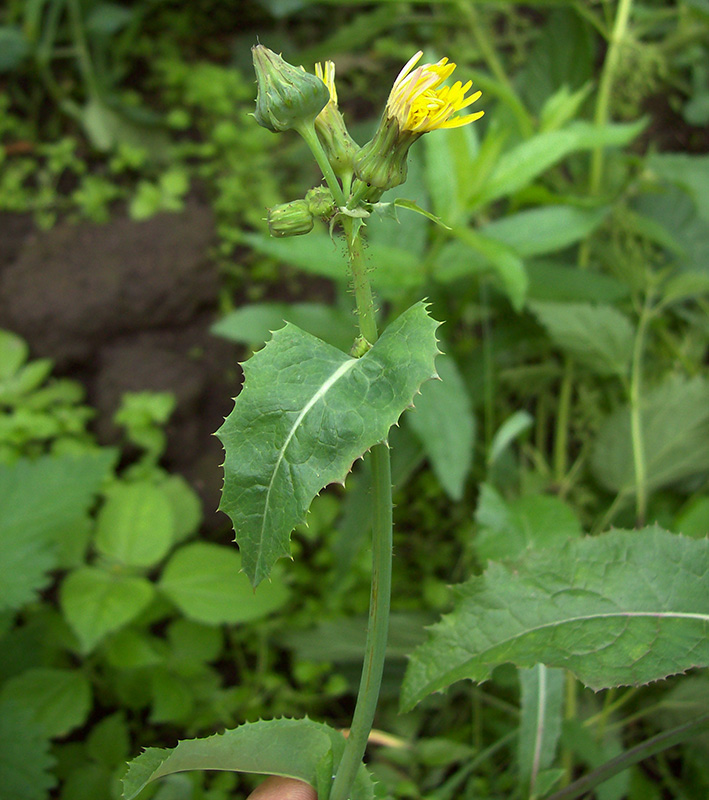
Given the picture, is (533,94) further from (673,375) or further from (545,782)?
(545,782)

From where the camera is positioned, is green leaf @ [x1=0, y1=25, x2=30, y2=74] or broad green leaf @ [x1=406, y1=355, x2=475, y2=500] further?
green leaf @ [x1=0, y1=25, x2=30, y2=74]

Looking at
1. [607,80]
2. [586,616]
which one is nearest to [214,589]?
[586,616]

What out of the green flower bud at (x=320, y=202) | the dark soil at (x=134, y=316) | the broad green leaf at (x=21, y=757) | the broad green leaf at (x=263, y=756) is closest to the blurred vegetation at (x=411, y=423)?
the broad green leaf at (x=21, y=757)

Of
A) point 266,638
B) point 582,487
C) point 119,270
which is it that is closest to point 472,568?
point 582,487

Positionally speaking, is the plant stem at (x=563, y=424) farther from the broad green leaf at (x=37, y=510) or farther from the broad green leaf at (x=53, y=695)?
the broad green leaf at (x=53, y=695)

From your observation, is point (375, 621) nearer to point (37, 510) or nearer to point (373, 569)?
point (373, 569)

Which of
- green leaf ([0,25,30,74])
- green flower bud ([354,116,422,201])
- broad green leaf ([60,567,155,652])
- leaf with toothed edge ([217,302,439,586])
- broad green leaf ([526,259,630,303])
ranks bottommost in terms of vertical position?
broad green leaf ([60,567,155,652])

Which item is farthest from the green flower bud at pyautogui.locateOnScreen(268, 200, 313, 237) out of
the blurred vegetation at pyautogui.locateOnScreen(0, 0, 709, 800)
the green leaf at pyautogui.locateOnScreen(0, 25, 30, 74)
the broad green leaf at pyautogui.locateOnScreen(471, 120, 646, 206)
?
the green leaf at pyautogui.locateOnScreen(0, 25, 30, 74)

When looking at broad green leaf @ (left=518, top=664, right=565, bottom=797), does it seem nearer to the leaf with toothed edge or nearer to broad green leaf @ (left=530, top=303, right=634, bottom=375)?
the leaf with toothed edge
